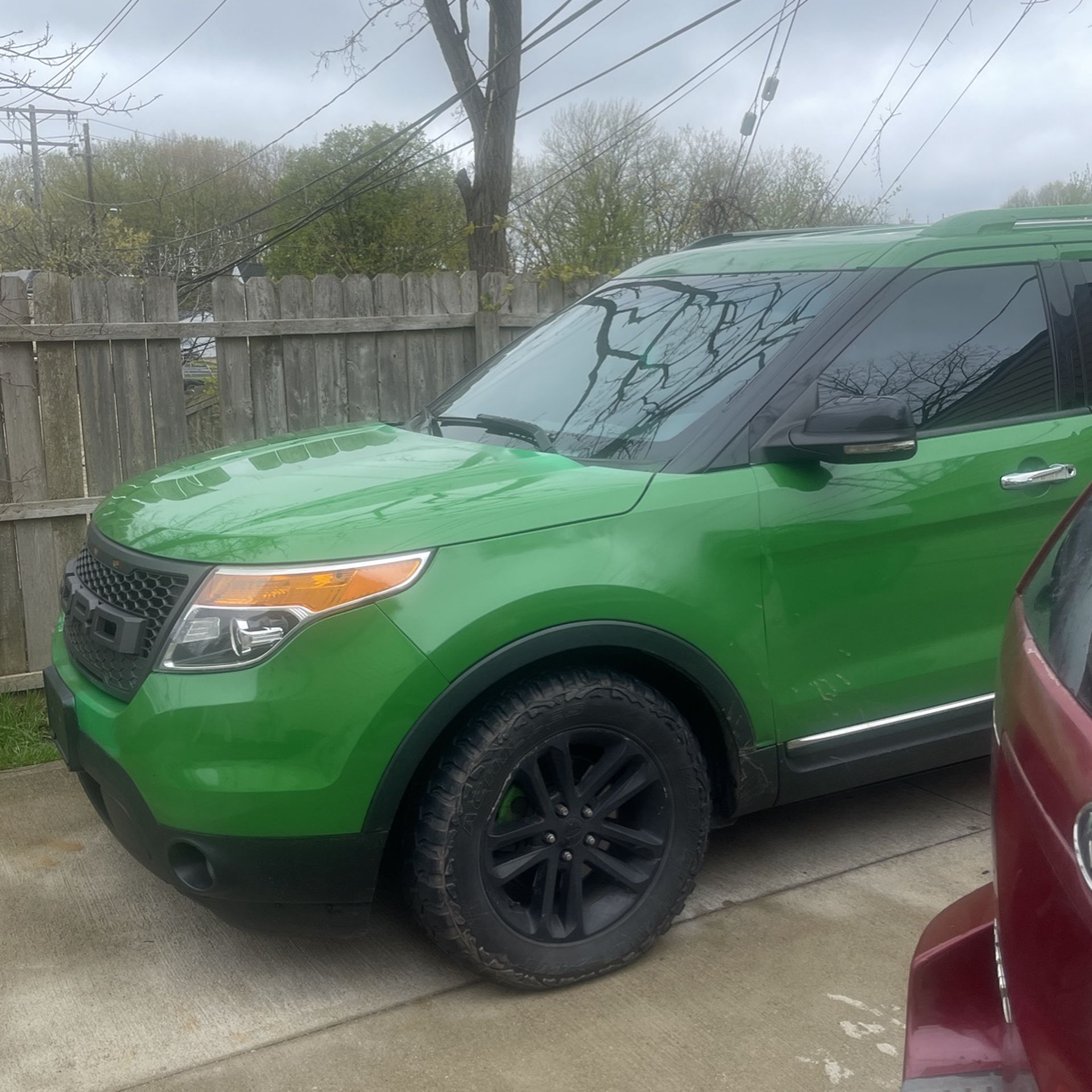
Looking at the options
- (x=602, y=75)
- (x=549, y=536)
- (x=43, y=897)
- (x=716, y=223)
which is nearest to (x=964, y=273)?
(x=549, y=536)

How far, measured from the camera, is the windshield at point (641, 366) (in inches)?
133

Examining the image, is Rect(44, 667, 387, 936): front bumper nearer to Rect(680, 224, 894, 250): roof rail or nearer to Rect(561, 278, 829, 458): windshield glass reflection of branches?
Rect(561, 278, 829, 458): windshield glass reflection of branches

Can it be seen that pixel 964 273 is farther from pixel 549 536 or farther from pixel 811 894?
pixel 811 894

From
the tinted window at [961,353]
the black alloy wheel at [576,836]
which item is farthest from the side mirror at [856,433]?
the black alloy wheel at [576,836]

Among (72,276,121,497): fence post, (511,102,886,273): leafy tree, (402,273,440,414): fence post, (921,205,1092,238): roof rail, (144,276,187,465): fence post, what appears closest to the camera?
(921,205,1092,238): roof rail

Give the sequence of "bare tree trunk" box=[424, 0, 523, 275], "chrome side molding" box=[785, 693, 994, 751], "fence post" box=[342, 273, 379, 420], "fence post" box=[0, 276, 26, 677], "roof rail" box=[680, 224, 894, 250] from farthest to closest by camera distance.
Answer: "bare tree trunk" box=[424, 0, 523, 275] < "fence post" box=[342, 273, 379, 420] < "fence post" box=[0, 276, 26, 677] < "roof rail" box=[680, 224, 894, 250] < "chrome side molding" box=[785, 693, 994, 751]

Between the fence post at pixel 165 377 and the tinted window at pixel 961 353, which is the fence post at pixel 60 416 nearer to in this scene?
the fence post at pixel 165 377

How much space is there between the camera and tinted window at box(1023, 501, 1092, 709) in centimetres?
148

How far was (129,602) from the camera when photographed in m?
3.09

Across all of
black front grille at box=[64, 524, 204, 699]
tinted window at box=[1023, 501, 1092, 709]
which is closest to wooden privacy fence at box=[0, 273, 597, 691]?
black front grille at box=[64, 524, 204, 699]

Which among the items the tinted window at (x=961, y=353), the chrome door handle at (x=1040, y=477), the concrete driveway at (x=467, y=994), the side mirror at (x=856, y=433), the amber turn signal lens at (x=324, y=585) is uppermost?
the tinted window at (x=961, y=353)

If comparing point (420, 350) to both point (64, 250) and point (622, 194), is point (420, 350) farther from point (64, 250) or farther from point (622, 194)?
point (622, 194)

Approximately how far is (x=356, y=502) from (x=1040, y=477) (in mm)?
1998

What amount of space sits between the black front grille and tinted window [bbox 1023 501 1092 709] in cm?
187
